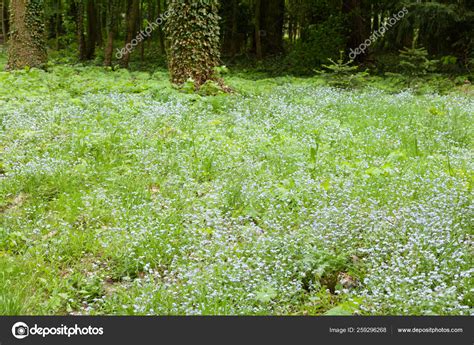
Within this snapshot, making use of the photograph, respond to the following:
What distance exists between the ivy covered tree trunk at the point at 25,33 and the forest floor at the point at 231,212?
8.57 m

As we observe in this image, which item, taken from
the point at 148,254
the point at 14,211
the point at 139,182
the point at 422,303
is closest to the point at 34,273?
the point at 148,254

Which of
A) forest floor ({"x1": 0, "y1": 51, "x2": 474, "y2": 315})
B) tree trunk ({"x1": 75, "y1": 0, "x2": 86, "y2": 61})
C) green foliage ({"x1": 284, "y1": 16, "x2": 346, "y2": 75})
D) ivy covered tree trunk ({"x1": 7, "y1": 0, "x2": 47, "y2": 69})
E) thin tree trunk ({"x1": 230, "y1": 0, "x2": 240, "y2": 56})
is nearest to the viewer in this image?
forest floor ({"x1": 0, "y1": 51, "x2": 474, "y2": 315})

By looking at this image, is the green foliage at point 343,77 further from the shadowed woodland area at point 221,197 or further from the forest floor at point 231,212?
the forest floor at point 231,212

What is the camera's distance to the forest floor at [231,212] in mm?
3953

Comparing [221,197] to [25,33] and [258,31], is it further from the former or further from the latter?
[258,31]

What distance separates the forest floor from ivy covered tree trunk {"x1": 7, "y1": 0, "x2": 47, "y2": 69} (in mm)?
8569

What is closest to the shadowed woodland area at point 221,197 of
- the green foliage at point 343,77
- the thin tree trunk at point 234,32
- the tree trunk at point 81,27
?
the green foliage at point 343,77

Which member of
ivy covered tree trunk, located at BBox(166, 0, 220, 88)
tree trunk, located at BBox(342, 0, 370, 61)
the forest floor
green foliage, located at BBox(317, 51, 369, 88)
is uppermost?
tree trunk, located at BBox(342, 0, 370, 61)

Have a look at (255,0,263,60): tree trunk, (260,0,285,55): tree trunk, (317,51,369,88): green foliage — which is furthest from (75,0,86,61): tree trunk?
(317,51,369,88): green foliage

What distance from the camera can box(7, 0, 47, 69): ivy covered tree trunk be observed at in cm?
1734

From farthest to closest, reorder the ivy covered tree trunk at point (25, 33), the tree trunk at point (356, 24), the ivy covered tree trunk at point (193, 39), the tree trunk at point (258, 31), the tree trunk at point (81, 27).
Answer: the tree trunk at point (258, 31) → the tree trunk at point (81, 27) → the tree trunk at point (356, 24) → the ivy covered tree trunk at point (25, 33) → the ivy covered tree trunk at point (193, 39)

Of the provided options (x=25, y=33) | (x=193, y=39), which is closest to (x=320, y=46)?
(x=193, y=39)

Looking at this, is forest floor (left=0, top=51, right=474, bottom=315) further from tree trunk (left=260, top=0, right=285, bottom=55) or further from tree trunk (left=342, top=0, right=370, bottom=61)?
tree trunk (left=260, top=0, right=285, bottom=55)
